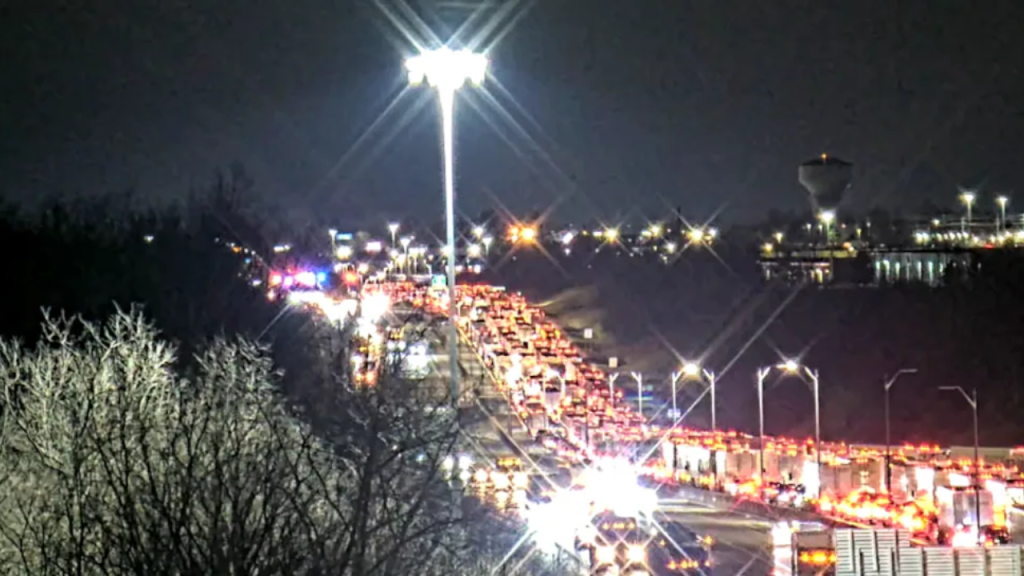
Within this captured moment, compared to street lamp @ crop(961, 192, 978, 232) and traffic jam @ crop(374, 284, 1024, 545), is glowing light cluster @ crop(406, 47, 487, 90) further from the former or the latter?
street lamp @ crop(961, 192, 978, 232)

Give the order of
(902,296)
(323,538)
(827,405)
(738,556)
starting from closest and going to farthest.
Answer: (323,538) → (738,556) → (827,405) → (902,296)

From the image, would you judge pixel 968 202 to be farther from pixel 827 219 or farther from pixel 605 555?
pixel 605 555

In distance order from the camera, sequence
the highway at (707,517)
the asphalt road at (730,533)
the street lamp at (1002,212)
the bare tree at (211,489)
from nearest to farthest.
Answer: the bare tree at (211,489), the highway at (707,517), the asphalt road at (730,533), the street lamp at (1002,212)

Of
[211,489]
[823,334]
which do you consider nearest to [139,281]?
[211,489]

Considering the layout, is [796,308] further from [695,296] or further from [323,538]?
[323,538]

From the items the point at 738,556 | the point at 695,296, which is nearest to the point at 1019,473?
the point at 738,556

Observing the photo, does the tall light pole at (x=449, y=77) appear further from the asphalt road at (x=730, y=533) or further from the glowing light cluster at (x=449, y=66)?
the asphalt road at (x=730, y=533)

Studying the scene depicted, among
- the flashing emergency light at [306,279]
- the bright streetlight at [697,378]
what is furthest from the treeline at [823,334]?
the flashing emergency light at [306,279]
